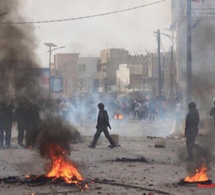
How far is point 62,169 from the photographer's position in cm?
1147

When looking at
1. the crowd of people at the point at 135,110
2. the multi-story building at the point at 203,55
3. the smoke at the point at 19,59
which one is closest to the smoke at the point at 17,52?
the smoke at the point at 19,59

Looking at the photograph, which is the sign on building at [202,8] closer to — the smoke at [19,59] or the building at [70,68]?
the smoke at [19,59]

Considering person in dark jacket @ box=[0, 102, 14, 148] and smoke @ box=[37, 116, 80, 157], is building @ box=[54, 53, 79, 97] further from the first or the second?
smoke @ box=[37, 116, 80, 157]

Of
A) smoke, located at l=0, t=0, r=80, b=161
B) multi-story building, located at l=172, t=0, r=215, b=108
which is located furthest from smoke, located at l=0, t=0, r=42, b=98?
multi-story building, located at l=172, t=0, r=215, b=108

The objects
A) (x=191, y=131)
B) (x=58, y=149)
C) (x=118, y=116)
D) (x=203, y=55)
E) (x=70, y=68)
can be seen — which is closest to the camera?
(x=58, y=149)

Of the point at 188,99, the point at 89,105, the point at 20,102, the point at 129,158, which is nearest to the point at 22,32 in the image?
the point at 20,102

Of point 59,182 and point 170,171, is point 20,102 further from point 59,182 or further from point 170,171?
point 59,182

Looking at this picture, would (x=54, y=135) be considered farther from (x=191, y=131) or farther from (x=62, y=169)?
(x=191, y=131)

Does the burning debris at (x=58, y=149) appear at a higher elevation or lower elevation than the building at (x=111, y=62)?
lower

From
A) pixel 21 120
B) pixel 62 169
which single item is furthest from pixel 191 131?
pixel 21 120

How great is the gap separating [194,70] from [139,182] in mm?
23344

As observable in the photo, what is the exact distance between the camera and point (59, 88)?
142 feet

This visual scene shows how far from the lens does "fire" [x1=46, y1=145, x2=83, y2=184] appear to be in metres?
11.0

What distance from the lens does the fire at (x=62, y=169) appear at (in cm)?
1101
